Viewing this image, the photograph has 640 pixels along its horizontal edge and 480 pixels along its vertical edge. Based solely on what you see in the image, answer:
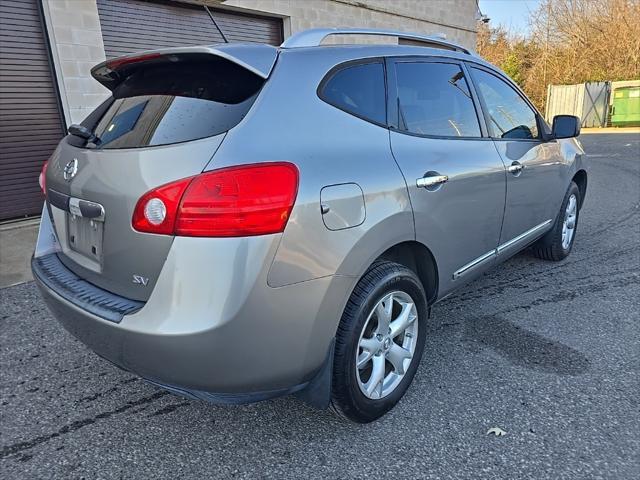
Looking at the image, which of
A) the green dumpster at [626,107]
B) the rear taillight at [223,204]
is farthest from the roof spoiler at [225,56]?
the green dumpster at [626,107]

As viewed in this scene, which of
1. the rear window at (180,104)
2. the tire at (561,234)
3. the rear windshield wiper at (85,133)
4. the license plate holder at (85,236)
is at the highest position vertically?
the rear window at (180,104)

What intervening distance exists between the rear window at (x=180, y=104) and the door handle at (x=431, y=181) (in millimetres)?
907

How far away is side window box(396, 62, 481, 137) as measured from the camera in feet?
7.80

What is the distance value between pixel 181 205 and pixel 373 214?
0.80m

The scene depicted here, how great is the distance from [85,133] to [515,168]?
2.63 m

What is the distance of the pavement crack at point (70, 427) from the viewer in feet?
6.77

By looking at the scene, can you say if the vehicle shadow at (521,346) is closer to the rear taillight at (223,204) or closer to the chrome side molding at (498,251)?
the chrome side molding at (498,251)

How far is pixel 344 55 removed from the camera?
2.13 m

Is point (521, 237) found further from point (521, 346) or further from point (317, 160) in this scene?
point (317, 160)

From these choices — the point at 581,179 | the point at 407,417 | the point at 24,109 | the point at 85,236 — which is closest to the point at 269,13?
the point at 24,109

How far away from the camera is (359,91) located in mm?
2129

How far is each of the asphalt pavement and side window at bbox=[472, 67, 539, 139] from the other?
1.32 meters

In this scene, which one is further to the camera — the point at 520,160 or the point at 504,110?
the point at 504,110

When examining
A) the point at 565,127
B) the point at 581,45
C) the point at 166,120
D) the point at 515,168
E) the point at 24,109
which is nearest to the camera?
the point at 166,120
